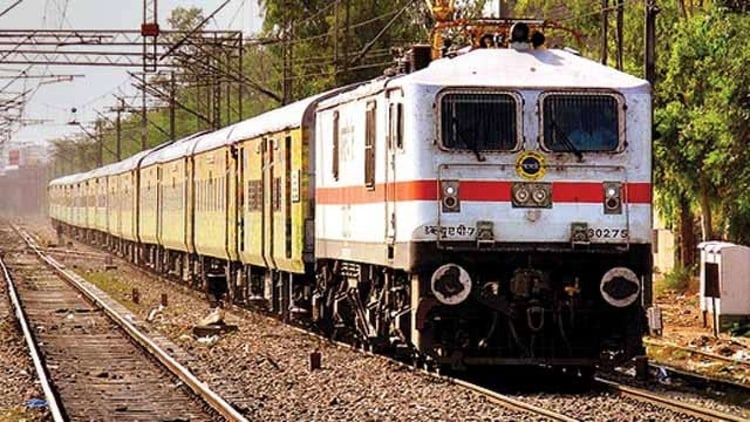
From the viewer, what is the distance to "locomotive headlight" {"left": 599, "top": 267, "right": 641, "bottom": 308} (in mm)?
15039

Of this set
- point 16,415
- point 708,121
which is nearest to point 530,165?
point 16,415

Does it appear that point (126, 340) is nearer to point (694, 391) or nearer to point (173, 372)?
point (173, 372)

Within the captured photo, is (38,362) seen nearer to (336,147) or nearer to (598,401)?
(336,147)

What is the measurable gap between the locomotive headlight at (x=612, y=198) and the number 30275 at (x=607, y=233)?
17cm

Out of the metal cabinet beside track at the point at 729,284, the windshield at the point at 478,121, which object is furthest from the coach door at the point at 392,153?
the metal cabinet beside track at the point at 729,284

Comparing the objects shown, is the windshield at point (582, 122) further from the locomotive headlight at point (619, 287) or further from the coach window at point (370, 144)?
the coach window at point (370, 144)

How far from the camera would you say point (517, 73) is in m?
15.4

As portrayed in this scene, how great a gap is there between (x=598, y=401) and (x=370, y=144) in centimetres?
394

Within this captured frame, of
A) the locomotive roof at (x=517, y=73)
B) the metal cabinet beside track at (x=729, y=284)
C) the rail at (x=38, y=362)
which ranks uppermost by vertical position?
the locomotive roof at (x=517, y=73)

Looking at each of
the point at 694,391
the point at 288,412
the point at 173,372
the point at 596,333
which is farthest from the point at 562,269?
the point at 173,372

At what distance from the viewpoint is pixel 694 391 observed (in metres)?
15.7

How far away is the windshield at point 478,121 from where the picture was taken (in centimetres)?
1498

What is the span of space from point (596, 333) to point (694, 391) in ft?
3.83

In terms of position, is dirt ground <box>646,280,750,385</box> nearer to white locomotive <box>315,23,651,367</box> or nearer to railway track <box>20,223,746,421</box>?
white locomotive <box>315,23,651,367</box>
